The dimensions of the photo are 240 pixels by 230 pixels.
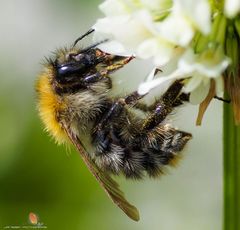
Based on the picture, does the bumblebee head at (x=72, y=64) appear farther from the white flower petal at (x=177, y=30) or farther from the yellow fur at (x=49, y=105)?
the white flower petal at (x=177, y=30)

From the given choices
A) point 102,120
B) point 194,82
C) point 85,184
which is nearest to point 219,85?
point 194,82

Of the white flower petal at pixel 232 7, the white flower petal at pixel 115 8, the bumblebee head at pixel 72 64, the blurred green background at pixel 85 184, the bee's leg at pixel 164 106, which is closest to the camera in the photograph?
the white flower petal at pixel 232 7

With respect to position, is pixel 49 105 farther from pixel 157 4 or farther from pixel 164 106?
pixel 157 4

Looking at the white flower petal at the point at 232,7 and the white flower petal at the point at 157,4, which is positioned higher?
the white flower petal at the point at 157,4

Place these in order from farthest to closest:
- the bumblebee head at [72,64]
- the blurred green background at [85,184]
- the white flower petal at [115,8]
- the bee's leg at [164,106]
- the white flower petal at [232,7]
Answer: the blurred green background at [85,184]
the bumblebee head at [72,64]
the bee's leg at [164,106]
the white flower petal at [115,8]
the white flower petal at [232,7]

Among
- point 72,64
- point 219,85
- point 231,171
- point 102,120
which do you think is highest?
point 72,64

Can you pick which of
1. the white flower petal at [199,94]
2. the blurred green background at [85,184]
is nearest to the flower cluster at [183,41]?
the white flower petal at [199,94]

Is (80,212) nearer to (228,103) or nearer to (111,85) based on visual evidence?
(111,85)

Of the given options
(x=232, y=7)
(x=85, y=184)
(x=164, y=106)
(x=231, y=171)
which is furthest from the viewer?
(x=85, y=184)
